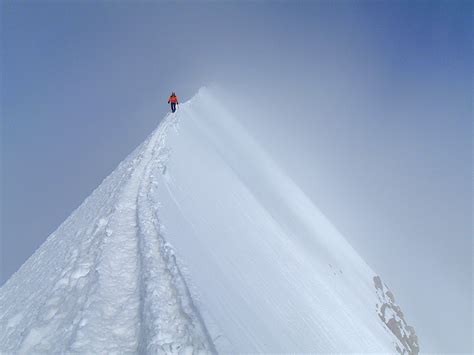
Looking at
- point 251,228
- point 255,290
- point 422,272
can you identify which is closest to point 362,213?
point 422,272

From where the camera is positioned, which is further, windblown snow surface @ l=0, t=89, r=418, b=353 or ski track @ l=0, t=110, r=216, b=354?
windblown snow surface @ l=0, t=89, r=418, b=353

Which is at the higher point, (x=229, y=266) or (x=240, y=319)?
(x=229, y=266)

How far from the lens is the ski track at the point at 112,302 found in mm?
5086

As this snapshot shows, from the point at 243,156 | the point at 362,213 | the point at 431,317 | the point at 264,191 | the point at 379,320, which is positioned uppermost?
the point at 243,156

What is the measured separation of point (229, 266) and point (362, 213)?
6971 cm

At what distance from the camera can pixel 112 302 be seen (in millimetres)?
5957

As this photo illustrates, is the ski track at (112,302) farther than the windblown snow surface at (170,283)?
No

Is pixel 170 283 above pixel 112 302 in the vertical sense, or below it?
below

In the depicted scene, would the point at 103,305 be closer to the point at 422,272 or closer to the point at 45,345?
the point at 45,345

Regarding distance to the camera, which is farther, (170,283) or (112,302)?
(170,283)

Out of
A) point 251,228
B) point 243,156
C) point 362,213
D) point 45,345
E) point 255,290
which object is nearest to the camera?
point 45,345

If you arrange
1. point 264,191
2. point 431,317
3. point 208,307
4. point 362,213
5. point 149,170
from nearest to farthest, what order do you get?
point 208,307
point 149,170
point 264,191
point 431,317
point 362,213

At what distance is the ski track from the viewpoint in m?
5.09

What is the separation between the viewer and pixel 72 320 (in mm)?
5602
